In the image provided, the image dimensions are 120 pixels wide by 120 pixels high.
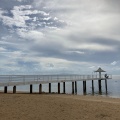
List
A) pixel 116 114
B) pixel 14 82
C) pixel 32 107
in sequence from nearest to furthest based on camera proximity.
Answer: pixel 116 114 < pixel 32 107 < pixel 14 82

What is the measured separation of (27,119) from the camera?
33.6 feet

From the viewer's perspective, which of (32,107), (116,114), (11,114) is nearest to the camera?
(11,114)

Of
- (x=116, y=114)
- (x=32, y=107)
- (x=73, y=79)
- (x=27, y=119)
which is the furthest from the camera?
(x=73, y=79)

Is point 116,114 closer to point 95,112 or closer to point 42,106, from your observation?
point 95,112

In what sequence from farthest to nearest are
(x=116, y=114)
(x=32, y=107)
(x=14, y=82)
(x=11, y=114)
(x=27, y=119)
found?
1. (x=14, y=82)
2. (x=32, y=107)
3. (x=116, y=114)
4. (x=11, y=114)
5. (x=27, y=119)

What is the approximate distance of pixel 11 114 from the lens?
433 inches

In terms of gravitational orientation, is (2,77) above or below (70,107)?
above

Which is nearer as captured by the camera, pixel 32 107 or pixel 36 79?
pixel 32 107

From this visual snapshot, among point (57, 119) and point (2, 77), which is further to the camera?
point (2, 77)

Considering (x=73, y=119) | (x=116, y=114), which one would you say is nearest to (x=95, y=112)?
(x=116, y=114)

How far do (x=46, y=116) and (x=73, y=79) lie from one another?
31149 mm

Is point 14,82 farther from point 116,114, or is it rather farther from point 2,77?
point 116,114

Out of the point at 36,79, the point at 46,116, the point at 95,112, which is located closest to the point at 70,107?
the point at 95,112

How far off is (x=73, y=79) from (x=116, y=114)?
3001 cm
